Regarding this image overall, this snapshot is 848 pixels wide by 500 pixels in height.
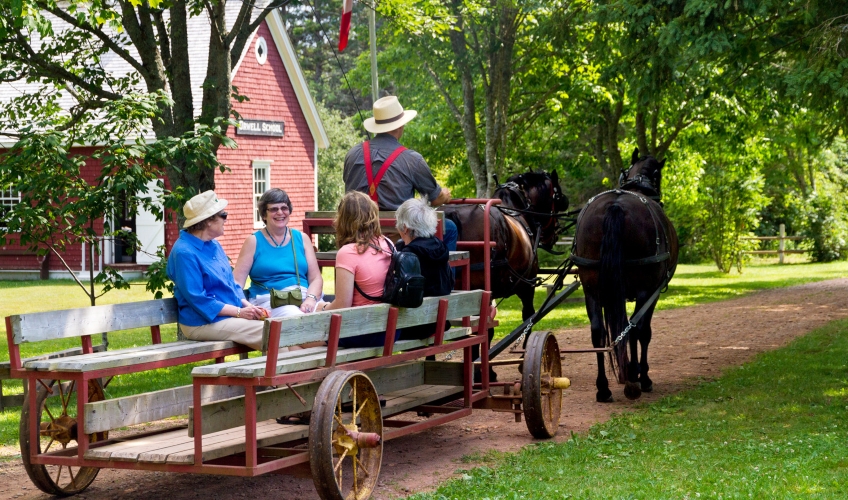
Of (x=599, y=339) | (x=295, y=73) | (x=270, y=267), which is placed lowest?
(x=599, y=339)

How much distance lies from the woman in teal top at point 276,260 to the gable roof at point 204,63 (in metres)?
17.6

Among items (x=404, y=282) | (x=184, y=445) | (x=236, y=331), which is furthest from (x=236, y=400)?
(x=404, y=282)

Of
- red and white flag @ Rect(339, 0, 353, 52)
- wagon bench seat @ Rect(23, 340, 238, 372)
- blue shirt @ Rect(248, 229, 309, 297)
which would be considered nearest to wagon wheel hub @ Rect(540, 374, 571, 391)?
blue shirt @ Rect(248, 229, 309, 297)

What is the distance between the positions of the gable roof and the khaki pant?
18.4 meters

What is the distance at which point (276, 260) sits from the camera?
7.39 meters

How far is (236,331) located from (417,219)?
1.40 m

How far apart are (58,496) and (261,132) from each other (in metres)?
22.5

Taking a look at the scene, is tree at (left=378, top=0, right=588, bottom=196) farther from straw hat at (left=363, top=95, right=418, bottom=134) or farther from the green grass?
the green grass

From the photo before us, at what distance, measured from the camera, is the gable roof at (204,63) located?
25938 mm

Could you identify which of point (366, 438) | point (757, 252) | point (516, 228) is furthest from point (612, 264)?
point (757, 252)

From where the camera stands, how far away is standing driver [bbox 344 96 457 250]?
25.9 feet

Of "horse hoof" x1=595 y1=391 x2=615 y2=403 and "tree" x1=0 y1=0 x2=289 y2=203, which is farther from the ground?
"tree" x1=0 y1=0 x2=289 y2=203

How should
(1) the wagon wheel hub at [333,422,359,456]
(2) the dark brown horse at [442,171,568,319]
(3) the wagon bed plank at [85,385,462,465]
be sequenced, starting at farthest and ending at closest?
(2) the dark brown horse at [442,171,568,319] < (1) the wagon wheel hub at [333,422,359,456] < (3) the wagon bed plank at [85,385,462,465]

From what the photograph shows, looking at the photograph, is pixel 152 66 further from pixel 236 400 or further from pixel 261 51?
pixel 261 51
